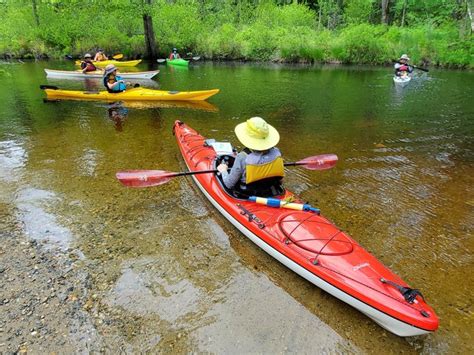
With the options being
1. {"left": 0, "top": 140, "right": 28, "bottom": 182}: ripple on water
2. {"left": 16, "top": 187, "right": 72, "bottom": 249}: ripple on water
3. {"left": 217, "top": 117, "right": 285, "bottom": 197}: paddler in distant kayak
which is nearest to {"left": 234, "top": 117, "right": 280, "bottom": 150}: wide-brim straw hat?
{"left": 217, "top": 117, "right": 285, "bottom": 197}: paddler in distant kayak

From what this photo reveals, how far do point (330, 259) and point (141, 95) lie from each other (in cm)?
928

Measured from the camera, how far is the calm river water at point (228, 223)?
124 inches

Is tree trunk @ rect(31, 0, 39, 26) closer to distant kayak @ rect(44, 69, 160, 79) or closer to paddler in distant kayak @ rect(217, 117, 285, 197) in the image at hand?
distant kayak @ rect(44, 69, 160, 79)

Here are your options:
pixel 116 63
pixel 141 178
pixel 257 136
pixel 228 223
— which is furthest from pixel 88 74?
pixel 257 136

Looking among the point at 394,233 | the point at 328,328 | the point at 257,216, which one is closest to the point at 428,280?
the point at 394,233

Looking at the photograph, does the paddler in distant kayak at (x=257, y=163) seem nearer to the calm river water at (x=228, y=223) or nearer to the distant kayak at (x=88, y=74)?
the calm river water at (x=228, y=223)

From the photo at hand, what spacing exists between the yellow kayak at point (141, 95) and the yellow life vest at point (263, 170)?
744 cm

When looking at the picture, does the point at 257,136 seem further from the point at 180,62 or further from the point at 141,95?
the point at 180,62

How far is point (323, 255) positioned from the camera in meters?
3.38

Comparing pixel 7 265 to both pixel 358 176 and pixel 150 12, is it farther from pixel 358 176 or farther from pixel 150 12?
pixel 150 12

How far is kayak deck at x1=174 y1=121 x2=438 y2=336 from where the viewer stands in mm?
2797

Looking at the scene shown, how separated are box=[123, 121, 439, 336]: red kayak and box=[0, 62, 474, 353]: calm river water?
263 millimetres

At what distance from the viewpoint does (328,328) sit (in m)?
3.14

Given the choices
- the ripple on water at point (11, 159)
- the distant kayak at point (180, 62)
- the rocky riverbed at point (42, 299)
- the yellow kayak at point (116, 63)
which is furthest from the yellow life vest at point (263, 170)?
the distant kayak at point (180, 62)
